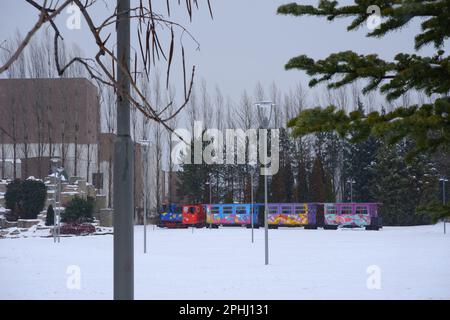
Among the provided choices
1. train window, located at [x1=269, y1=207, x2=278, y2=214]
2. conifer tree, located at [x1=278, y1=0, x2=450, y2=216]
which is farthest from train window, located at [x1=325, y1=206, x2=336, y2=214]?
conifer tree, located at [x1=278, y1=0, x2=450, y2=216]

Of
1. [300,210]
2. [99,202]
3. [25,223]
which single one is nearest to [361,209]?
[300,210]

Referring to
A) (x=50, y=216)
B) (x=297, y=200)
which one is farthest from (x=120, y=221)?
(x=297, y=200)

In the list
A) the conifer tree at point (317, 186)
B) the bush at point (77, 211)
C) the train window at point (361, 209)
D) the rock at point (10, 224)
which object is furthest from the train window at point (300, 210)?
the rock at point (10, 224)

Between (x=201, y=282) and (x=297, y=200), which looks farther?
(x=297, y=200)

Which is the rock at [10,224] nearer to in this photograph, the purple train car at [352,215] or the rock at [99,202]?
the rock at [99,202]

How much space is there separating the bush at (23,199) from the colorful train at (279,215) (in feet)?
34.1

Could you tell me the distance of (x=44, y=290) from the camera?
31.4 ft

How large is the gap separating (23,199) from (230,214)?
14.7 m

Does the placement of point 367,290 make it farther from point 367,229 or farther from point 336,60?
point 367,229

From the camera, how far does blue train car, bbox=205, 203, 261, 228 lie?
41531mm

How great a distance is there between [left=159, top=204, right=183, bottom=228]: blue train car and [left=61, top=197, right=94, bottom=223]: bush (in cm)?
839

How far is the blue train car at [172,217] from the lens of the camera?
4394 cm

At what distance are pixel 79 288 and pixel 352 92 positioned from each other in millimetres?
36882

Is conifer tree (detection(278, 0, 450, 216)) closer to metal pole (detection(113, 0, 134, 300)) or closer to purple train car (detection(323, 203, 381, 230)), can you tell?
metal pole (detection(113, 0, 134, 300))
